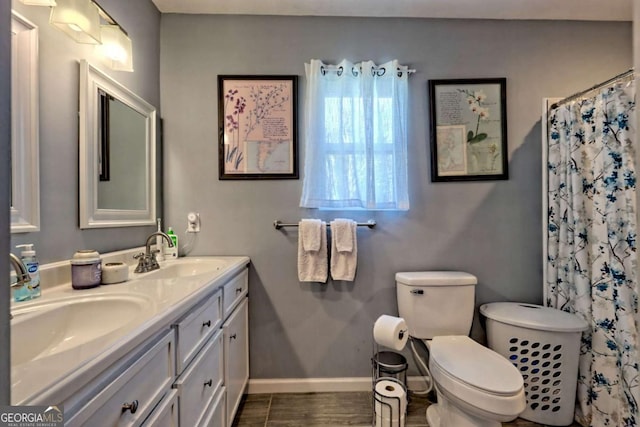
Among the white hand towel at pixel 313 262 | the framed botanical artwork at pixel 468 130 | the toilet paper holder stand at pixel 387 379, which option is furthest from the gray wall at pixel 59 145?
the framed botanical artwork at pixel 468 130

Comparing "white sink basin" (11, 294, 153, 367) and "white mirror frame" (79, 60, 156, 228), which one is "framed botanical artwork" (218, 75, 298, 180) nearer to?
"white mirror frame" (79, 60, 156, 228)

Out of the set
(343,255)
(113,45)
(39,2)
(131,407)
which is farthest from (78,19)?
(343,255)

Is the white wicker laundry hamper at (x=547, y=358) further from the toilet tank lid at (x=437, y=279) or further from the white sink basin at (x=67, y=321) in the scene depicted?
the white sink basin at (x=67, y=321)

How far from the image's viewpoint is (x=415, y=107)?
1.82 meters

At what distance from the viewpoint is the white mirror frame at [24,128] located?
928mm

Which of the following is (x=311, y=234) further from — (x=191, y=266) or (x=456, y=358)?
(x=456, y=358)

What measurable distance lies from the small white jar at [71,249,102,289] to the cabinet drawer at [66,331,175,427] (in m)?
0.49

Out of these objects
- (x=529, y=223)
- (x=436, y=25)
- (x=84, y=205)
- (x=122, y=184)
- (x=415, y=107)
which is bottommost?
(x=529, y=223)

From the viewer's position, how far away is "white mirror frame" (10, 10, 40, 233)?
93cm

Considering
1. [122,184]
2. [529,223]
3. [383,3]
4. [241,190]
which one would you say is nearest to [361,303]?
[241,190]

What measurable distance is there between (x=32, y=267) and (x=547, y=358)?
91.0 inches

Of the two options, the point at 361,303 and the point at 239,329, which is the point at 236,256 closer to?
the point at 239,329

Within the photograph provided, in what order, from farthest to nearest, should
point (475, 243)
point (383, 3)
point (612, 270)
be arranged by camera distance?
point (475, 243) < point (383, 3) < point (612, 270)

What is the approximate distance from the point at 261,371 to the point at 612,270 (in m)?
1.99
